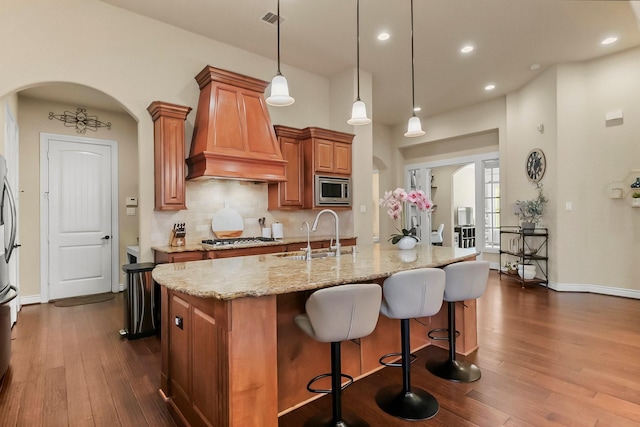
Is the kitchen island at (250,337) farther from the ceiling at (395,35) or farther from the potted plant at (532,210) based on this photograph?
the potted plant at (532,210)

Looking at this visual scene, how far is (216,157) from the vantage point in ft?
11.9

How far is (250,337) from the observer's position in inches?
58.7

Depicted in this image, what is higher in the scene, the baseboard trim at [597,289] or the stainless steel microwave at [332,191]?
the stainless steel microwave at [332,191]

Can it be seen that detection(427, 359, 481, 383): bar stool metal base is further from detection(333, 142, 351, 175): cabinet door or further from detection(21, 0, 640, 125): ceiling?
detection(333, 142, 351, 175): cabinet door

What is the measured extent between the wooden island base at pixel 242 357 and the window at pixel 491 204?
4.89 metres

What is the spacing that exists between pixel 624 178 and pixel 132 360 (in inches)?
239

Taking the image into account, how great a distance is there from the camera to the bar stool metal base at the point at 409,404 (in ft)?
6.30

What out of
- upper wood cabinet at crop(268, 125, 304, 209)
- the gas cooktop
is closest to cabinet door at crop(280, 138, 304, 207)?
upper wood cabinet at crop(268, 125, 304, 209)

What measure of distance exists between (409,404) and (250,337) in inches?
45.2

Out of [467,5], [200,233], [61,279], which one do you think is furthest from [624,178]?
[61,279]

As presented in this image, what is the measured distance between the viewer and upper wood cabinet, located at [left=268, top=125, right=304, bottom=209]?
4535mm

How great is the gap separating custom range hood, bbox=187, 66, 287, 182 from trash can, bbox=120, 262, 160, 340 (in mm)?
1198

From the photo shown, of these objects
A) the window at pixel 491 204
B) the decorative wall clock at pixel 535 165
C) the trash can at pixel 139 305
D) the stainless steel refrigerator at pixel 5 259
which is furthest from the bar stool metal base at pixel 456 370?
the window at pixel 491 204

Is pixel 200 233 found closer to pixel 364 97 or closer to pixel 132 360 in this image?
pixel 132 360
